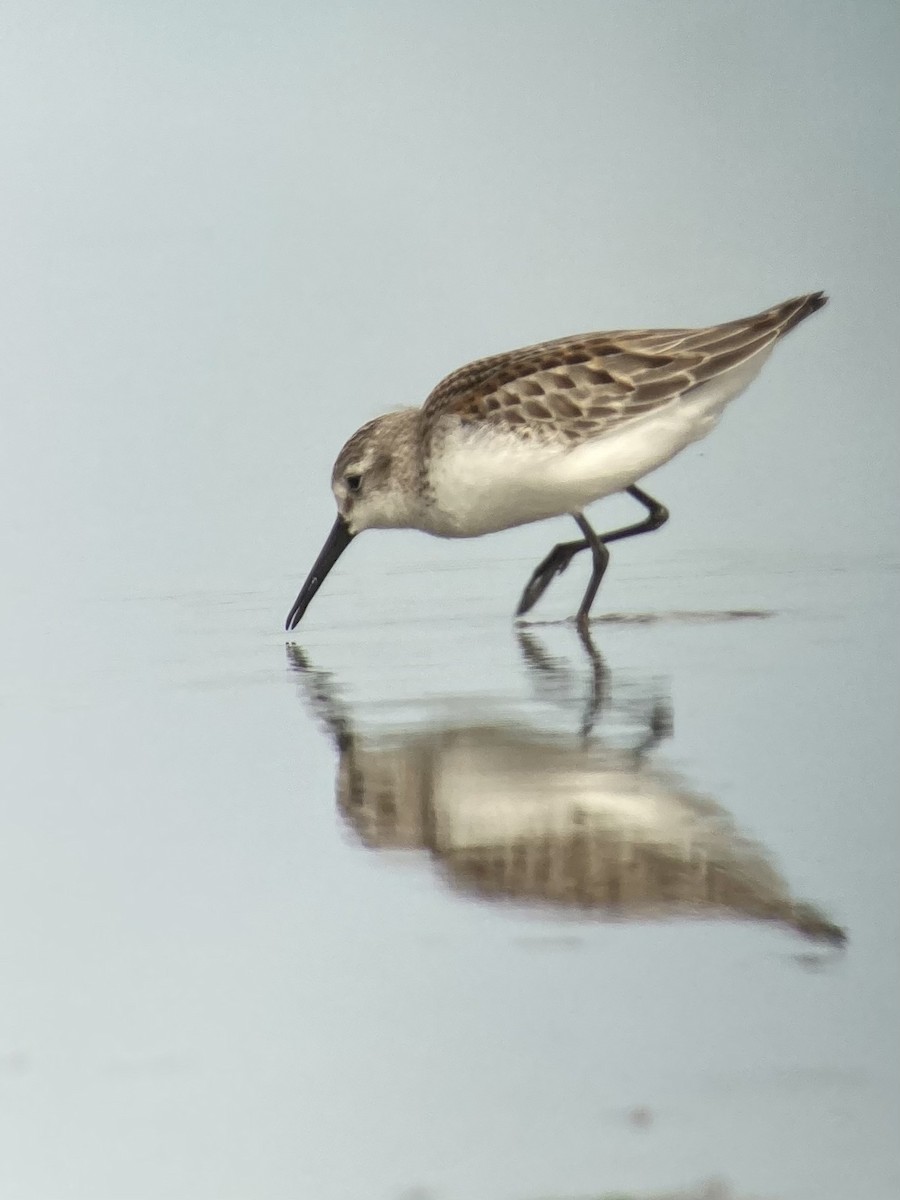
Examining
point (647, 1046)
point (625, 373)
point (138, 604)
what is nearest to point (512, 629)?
point (625, 373)

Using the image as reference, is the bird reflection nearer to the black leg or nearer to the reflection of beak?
the black leg

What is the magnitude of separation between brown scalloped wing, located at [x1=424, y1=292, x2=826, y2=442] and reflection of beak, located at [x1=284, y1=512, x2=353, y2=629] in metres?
0.47

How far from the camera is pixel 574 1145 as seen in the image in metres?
1.96

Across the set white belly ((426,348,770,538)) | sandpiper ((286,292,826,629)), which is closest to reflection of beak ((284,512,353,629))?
sandpiper ((286,292,826,629))

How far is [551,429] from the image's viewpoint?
189 inches

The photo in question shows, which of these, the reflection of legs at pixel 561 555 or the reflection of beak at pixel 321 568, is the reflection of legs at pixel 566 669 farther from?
the reflection of beak at pixel 321 568

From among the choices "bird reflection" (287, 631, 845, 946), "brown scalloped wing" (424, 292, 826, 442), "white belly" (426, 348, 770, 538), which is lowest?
"bird reflection" (287, 631, 845, 946)

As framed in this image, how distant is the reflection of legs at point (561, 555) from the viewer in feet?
17.3

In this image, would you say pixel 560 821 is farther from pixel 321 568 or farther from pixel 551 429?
pixel 321 568

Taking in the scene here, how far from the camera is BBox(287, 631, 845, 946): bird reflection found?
8.47 ft

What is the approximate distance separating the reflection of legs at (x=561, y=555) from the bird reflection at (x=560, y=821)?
1.49 metres

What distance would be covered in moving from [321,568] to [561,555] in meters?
0.70

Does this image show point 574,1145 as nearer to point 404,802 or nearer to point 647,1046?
point 647,1046

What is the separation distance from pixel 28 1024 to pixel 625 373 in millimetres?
3014
